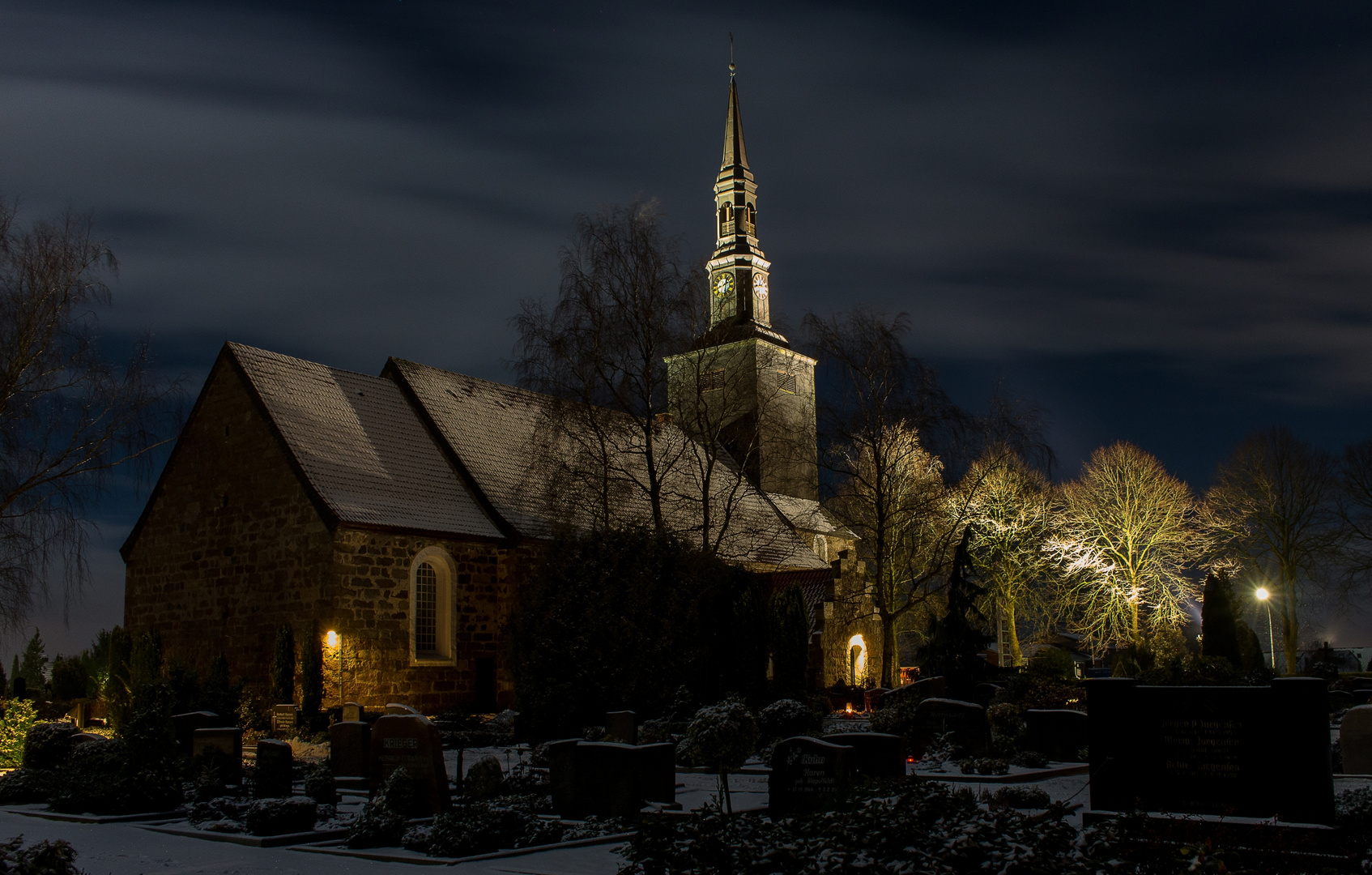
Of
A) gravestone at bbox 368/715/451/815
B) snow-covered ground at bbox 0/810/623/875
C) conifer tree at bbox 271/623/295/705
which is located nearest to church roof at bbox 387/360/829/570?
conifer tree at bbox 271/623/295/705

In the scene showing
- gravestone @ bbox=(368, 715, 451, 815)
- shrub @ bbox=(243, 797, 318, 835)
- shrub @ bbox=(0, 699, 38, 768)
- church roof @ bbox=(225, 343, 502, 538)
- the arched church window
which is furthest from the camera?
the arched church window

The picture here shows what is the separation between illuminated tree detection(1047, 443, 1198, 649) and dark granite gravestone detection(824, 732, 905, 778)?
25788mm

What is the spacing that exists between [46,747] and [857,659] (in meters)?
22.9

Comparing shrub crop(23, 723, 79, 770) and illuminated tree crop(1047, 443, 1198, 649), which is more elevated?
illuminated tree crop(1047, 443, 1198, 649)

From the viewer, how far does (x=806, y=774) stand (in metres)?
9.52

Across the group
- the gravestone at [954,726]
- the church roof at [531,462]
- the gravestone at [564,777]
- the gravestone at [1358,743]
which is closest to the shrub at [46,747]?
the gravestone at [564,777]

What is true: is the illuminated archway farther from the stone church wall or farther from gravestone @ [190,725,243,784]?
gravestone @ [190,725,243,784]

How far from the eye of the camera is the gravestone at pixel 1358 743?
11.9 m

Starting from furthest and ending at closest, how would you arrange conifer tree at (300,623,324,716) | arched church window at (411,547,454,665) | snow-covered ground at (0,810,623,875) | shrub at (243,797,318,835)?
arched church window at (411,547,454,665) → conifer tree at (300,623,324,716) → shrub at (243,797,318,835) → snow-covered ground at (0,810,623,875)

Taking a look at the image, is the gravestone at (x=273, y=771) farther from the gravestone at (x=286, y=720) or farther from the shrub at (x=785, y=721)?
the gravestone at (x=286, y=720)

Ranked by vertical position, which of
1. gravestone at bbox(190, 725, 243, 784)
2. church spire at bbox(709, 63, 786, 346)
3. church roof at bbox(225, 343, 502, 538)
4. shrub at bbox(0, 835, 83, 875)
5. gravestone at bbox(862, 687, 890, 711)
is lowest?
gravestone at bbox(862, 687, 890, 711)

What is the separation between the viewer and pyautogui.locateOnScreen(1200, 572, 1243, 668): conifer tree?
27672mm

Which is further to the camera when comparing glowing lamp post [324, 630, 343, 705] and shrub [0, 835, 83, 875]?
glowing lamp post [324, 630, 343, 705]

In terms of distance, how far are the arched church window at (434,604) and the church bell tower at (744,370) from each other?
6017 millimetres
